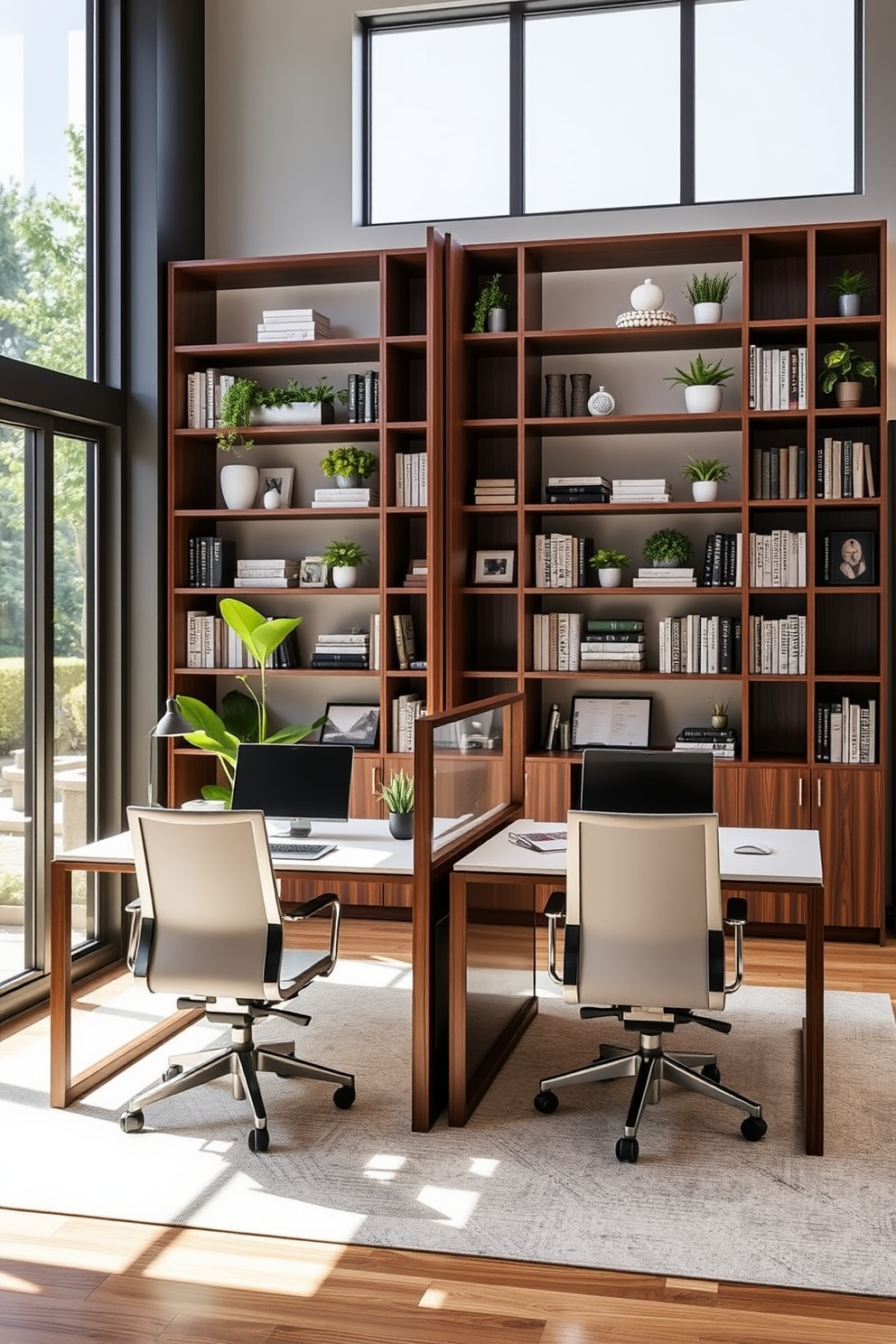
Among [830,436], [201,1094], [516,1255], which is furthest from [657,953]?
[830,436]

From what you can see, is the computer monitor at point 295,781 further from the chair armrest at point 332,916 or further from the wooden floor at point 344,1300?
the wooden floor at point 344,1300

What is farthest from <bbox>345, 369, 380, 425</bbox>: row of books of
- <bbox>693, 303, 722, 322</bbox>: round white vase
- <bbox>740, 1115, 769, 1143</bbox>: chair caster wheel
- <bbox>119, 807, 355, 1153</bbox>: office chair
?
<bbox>740, 1115, 769, 1143</bbox>: chair caster wheel

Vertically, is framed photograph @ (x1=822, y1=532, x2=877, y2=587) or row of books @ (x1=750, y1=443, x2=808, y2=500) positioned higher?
row of books @ (x1=750, y1=443, x2=808, y2=500)

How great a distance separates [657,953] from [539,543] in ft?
9.70

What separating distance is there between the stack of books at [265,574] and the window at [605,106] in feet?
5.85

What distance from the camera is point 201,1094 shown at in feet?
12.8

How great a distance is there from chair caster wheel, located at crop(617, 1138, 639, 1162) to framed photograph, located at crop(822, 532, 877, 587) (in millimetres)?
3053

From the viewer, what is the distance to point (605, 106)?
6164mm

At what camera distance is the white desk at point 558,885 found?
343 centimetres

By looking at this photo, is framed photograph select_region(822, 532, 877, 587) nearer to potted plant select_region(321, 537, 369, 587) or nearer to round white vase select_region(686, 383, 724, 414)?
round white vase select_region(686, 383, 724, 414)

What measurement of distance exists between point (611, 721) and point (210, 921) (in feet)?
9.97

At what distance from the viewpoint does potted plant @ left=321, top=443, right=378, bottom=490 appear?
6.09m

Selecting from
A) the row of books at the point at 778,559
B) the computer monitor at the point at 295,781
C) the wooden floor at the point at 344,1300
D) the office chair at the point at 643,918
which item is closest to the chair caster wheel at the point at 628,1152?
the office chair at the point at 643,918

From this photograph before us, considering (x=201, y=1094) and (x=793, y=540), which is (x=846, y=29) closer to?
(x=793, y=540)
